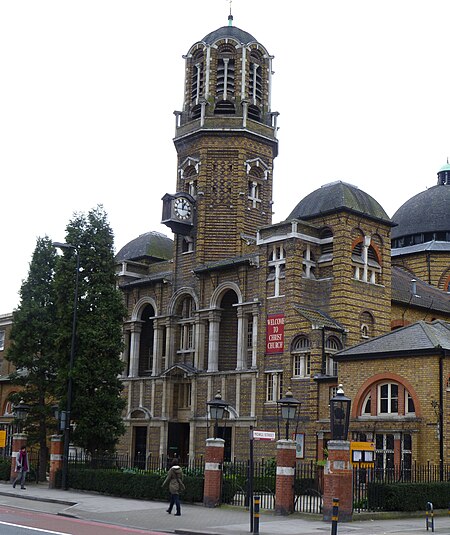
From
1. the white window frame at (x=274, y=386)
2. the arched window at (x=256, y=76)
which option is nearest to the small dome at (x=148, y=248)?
the arched window at (x=256, y=76)

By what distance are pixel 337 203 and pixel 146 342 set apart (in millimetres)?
18168

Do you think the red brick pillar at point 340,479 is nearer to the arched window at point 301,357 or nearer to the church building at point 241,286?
the church building at point 241,286

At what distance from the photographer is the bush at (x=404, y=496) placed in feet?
82.7

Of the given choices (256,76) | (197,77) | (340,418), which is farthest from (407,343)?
(197,77)

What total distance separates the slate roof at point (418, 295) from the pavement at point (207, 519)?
2341cm

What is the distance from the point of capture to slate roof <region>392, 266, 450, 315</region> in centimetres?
4891

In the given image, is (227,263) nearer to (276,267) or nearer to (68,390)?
(276,267)

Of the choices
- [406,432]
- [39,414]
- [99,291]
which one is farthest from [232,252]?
[406,432]

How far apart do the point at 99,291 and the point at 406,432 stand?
1611cm

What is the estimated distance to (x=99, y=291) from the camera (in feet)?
129

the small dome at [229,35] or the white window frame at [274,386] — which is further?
the small dome at [229,35]

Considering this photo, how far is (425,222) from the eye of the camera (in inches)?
2569

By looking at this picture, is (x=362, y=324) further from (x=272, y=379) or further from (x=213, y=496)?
(x=213, y=496)

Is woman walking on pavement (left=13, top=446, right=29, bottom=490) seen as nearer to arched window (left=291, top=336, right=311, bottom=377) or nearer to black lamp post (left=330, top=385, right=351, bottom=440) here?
arched window (left=291, top=336, right=311, bottom=377)
